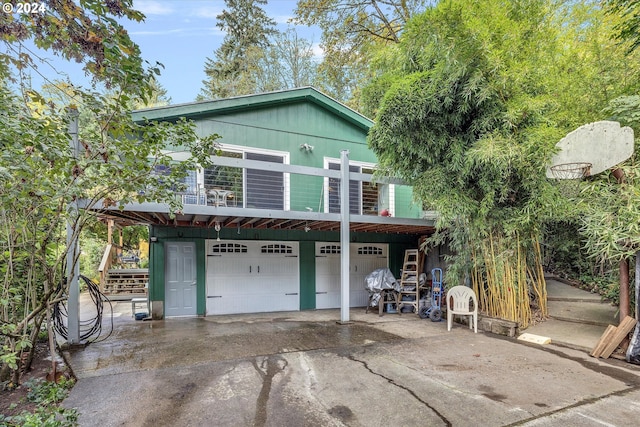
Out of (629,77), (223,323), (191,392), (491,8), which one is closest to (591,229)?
(629,77)

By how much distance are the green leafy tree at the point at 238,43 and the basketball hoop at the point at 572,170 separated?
42.9 feet

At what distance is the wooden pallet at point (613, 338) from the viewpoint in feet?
13.9

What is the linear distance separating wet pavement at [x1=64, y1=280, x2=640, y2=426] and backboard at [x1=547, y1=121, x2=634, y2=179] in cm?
255

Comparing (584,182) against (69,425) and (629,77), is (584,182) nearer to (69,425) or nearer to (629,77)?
(629,77)

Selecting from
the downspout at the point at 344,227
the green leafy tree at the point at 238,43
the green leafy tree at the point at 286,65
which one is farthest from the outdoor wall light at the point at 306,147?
the green leafy tree at the point at 238,43

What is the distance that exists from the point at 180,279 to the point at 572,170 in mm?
7059

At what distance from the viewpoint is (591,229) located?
4.24 meters

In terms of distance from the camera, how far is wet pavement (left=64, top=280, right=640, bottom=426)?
2.75m

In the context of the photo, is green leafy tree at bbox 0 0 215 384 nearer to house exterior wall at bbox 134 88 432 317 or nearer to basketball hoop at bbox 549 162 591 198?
house exterior wall at bbox 134 88 432 317

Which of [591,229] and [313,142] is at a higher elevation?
[313,142]

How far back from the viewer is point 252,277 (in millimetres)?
7598

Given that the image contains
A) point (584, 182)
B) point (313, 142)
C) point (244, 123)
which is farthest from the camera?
point (313, 142)

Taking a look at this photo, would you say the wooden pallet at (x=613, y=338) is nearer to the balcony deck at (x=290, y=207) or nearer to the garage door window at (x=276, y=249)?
the balcony deck at (x=290, y=207)

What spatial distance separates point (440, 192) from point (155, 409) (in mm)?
4830
